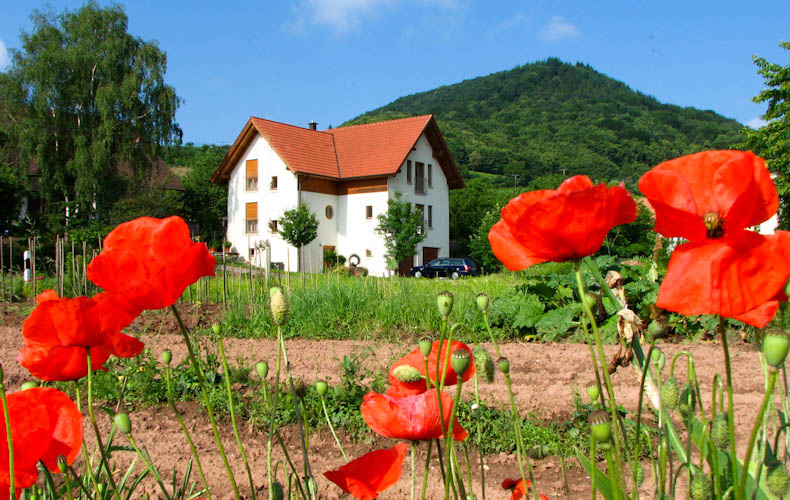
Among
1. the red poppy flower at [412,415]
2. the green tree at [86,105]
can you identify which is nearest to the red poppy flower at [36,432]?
the red poppy flower at [412,415]

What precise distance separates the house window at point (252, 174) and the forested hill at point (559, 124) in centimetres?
2849

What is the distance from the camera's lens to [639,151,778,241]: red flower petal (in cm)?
62

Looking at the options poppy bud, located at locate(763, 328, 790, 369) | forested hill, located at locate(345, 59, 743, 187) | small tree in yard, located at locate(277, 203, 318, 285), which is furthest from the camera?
forested hill, located at locate(345, 59, 743, 187)

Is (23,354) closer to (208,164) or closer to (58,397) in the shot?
(58,397)

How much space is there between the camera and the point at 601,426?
65 centimetres

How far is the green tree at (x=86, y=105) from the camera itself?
23766 mm

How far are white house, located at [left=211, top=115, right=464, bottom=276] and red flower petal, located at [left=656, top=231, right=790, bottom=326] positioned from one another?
28.3m

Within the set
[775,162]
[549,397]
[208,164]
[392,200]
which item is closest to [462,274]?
[392,200]

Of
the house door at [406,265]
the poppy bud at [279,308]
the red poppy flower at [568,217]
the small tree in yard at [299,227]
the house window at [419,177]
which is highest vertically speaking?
the house window at [419,177]

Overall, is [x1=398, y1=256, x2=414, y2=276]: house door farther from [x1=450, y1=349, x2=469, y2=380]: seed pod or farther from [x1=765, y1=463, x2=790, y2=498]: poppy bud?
[x1=765, y1=463, x2=790, y2=498]: poppy bud

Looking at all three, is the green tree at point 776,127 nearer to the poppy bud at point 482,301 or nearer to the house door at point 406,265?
the house door at point 406,265

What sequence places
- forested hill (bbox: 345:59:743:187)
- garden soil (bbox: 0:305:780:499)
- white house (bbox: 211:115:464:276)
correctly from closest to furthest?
garden soil (bbox: 0:305:780:499) → white house (bbox: 211:115:464:276) → forested hill (bbox: 345:59:743:187)

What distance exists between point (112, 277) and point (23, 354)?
0.33m

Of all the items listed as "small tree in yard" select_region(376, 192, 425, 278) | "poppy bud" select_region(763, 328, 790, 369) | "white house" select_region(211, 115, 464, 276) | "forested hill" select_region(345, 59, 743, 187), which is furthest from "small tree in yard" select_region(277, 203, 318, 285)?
"forested hill" select_region(345, 59, 743, 187)
